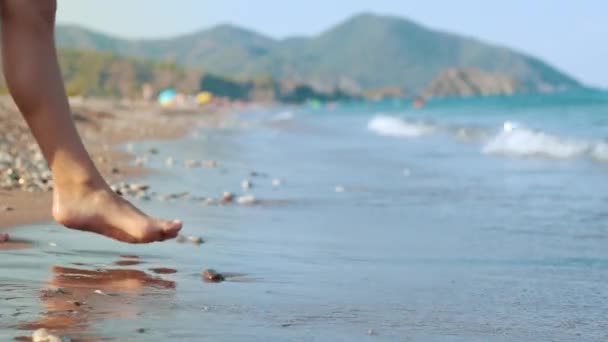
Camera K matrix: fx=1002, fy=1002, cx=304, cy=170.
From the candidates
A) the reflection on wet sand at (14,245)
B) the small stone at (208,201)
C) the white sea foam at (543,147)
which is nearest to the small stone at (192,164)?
the small stone at (208,201)

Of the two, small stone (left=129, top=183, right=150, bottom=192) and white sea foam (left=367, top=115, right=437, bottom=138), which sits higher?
white sea foam (left=367, top=115, right=437, bottom=138)

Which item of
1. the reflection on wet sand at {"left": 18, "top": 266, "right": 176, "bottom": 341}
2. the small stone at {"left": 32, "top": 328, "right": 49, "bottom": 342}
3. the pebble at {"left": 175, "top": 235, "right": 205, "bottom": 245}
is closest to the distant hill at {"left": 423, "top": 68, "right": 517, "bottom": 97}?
the pebble at {"left": 175, "top": 235, "right": 205, "bottom": 245}

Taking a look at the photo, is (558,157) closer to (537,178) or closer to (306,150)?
(537,178)

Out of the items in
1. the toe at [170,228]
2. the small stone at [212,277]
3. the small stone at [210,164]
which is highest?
the toe at [170,228]

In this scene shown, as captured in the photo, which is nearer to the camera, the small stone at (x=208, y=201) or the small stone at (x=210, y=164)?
the small stone at (x=208, y=201)

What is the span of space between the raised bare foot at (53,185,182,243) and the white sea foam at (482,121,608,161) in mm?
11580

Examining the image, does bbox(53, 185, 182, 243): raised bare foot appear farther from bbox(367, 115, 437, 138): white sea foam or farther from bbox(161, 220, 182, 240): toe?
bbox(367, 115, 437, 138): white sea foam

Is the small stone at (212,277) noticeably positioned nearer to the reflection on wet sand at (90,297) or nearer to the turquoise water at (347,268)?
the turquoise water at (347,268)

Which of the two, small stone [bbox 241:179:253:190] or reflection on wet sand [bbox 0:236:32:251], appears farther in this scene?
small stone [bbox 241:179:253:190]

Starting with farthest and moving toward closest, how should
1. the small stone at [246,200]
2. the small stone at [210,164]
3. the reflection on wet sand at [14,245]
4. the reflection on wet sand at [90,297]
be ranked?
1. the small stone at [210,164]
2. the small stone at [246,200]
3. the reflection on wet sand at [14,245]
4. the reflection on wet sand at [90,297]

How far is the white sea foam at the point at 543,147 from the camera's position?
47.2 ft

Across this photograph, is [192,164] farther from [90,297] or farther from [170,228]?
[170,228]

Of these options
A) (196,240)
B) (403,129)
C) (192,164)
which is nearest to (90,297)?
(196,240)

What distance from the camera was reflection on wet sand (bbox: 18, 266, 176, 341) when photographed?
298 cm
